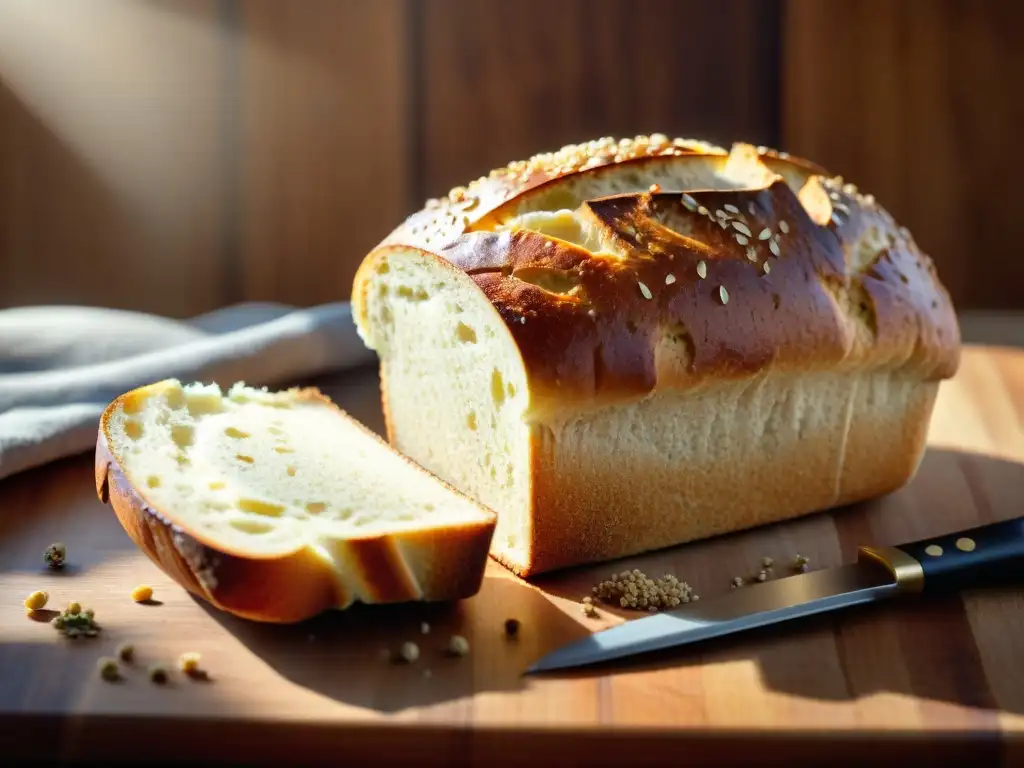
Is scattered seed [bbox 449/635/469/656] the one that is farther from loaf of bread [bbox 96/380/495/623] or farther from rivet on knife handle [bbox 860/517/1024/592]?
rivet on knife handle [bbox 860/517/1024/592]

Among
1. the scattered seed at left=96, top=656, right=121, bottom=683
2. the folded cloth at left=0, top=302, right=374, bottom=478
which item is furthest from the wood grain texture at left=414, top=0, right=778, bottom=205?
the scattered seed at left=96, top=656, right=121, bottom=683

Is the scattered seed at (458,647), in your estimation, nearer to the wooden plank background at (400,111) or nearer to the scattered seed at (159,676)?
the scattered seed at (159,676)

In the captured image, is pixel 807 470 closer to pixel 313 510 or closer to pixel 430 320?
pixel 430 320

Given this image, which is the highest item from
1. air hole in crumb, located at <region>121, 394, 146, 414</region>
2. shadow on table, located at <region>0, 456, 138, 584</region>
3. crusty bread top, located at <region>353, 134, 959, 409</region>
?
crusty bread top, located at <region>353, 134, 959, 409</region>

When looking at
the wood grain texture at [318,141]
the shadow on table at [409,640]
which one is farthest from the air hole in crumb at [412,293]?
the wood grain texture at [318,141]

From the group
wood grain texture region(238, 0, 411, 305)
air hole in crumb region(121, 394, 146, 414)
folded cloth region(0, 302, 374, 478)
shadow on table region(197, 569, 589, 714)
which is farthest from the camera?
wood grain texture region(238, 0, 411, 305)

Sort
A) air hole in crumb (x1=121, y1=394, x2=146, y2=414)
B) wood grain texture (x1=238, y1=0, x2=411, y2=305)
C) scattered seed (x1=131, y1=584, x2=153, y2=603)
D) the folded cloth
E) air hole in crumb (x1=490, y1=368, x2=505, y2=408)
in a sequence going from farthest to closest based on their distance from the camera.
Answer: wood grain texture (x1=238, y1=0, x2=411, y2=305) < the folded cloth < air hole in crumb (x1=121, y1=394, x2=146, y2=414) < air hole in crumb (x1=490, y1=368, x2=505, y2=408) < scattered seed (x1=131, y1=584, x2=153, y2=603)
